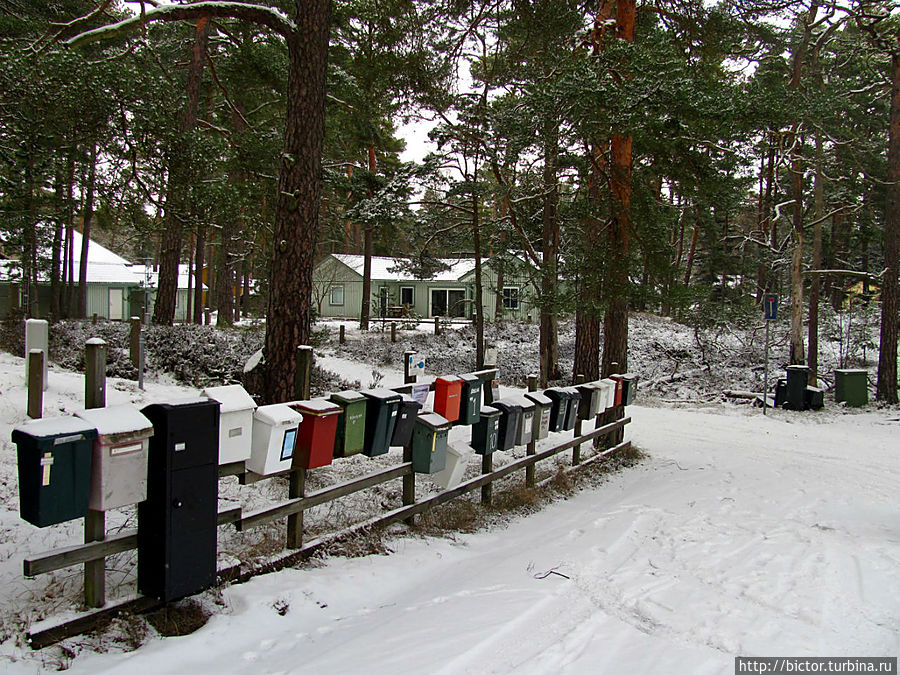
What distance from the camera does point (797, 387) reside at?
14.3m

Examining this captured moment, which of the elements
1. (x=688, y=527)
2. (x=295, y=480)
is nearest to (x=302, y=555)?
(x=295, y=480)

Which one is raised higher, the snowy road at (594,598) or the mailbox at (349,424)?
the mailbox at (349,424)

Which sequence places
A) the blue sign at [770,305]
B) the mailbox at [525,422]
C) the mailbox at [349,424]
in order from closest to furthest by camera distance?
the mailbox at [349,424]
the mailbox at [525,422]
the blue sign at [770,305]

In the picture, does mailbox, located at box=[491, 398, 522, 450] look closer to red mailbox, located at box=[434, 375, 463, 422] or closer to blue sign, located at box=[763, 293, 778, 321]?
red mailbox, located at box=[434, 375, 463, 422]

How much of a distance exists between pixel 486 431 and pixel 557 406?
1.46 m

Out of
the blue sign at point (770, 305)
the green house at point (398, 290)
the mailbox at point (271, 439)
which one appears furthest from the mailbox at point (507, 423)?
the green house at point (398, 290)

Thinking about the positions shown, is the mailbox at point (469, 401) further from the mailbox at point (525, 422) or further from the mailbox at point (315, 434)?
the mailbox at point (315, 434)

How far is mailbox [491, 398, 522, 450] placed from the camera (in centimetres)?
639

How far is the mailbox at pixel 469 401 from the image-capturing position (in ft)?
20.1

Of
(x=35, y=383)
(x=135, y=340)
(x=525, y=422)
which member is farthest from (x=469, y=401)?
(x=135, y=340)

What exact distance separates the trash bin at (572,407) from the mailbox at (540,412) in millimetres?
370

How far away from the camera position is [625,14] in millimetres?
9227

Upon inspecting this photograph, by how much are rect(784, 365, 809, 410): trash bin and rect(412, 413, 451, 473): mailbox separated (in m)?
12.0

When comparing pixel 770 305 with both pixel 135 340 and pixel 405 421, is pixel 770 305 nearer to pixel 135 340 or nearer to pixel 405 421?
pixel 405 421
